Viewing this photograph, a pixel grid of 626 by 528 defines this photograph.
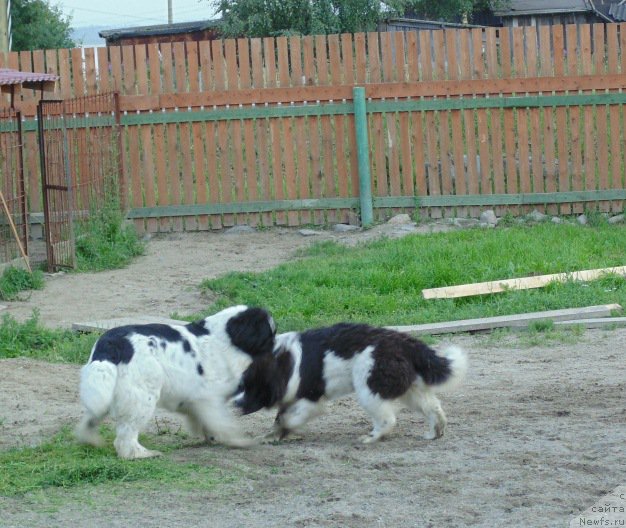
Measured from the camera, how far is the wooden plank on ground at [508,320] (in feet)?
30.1

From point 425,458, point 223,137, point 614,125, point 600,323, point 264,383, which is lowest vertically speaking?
point 425,458

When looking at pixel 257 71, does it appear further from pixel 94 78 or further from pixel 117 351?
pixel 117 351

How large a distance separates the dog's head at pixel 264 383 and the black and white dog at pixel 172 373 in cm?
5

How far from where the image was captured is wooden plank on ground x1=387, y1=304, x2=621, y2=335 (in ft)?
30.1

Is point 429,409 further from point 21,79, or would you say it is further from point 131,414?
point 21,79

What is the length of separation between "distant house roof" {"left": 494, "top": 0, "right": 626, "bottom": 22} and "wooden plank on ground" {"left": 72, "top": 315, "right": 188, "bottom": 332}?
981 inches

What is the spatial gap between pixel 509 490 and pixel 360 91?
10227mm

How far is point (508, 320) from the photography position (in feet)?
30.4

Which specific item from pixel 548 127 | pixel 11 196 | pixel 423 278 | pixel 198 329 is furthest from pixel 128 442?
pixel 548 127

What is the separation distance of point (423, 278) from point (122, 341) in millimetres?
5251

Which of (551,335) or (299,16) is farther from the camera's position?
(299,16)

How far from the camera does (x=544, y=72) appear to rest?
49.0ft

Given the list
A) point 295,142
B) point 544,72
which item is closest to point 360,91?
point 295,142

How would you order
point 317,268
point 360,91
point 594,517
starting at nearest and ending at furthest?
point 594,517 < point 317,268 < point 360,91
